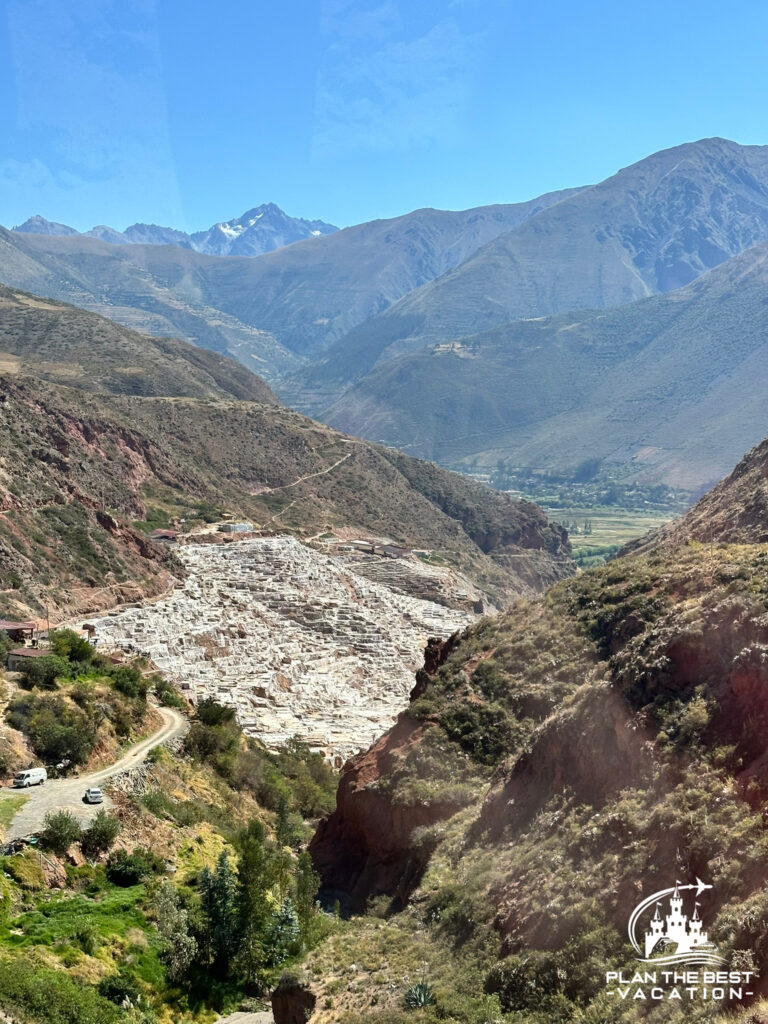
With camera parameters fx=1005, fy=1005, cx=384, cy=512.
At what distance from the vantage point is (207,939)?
17828mm

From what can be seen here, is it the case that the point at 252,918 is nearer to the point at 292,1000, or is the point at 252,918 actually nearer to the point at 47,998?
the point at 292,1000

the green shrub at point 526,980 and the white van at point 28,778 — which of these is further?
the white van at point 28,778

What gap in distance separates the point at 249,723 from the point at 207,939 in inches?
762

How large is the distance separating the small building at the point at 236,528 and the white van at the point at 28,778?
48447 millimetres

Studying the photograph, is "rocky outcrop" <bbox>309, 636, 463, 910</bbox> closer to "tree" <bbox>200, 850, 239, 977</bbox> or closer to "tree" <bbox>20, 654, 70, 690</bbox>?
"tree" <bbox>200, 850, 239, 977</bbox>

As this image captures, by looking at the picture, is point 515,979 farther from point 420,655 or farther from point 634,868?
point 420,655

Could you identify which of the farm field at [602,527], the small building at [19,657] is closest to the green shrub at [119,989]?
the small building at [19,657]

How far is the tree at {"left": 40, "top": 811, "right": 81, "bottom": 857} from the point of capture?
18.2 metres

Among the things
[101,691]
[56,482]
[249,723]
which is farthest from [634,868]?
[56,482]

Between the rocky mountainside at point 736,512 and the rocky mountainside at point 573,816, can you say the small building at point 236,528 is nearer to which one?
the rocky mountainside at point 736,512

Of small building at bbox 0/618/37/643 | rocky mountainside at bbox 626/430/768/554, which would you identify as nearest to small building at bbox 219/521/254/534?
rocky mountainside at bbox 626/430/768/554

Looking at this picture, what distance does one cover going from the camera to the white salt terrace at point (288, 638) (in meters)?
40.1

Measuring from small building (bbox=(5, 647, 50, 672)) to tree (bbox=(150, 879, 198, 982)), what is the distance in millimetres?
10798

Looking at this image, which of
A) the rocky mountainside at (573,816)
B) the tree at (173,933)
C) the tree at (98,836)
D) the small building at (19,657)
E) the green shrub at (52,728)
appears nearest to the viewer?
the rocky mountainside at (573,816)
